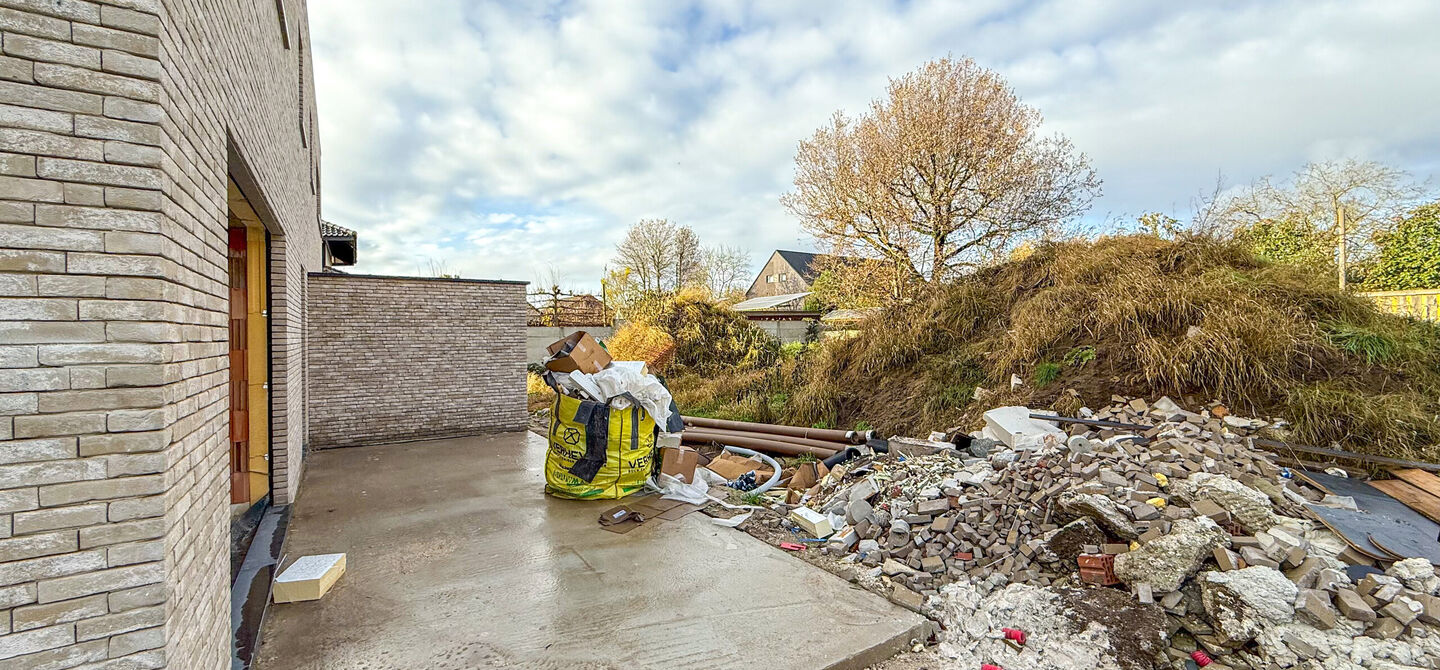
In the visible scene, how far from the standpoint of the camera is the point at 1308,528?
335cm

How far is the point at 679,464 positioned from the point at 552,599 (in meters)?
2.29

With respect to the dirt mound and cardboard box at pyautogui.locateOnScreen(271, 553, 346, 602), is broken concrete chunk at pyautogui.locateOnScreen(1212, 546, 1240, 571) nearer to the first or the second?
the dirt mound

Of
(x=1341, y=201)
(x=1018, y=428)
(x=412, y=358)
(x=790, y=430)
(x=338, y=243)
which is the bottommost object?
(x=790, y=430)

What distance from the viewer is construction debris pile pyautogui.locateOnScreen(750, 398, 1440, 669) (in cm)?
273

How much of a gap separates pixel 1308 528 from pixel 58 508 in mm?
5409

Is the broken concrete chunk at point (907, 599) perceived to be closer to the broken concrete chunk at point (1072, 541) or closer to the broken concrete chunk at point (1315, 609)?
the broken concrete chunk at point (1072, 541)

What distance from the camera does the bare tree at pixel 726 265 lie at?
23391mm

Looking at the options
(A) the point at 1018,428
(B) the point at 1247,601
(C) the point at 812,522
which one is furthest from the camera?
(A) the point at 1018,428

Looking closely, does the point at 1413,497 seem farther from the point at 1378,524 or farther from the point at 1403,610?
the point at 1403,610

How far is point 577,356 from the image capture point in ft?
16.6

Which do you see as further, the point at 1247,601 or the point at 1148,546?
the point at 1148,546

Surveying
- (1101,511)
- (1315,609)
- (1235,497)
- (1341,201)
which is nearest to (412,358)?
(1101,511)

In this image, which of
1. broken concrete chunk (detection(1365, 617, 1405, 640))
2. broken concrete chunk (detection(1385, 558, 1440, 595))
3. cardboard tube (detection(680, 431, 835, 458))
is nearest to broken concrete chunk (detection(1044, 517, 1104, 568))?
broken concrete chunk (detection(1365, 617, 1405, 640))

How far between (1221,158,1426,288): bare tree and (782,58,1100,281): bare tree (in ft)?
11.1
